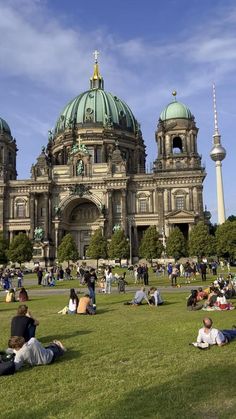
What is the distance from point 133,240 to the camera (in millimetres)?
86438

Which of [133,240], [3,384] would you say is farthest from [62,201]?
[3,384]

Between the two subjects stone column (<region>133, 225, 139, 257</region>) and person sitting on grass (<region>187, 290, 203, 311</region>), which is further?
stone column (<region>133, 225, 139, 257</region>)

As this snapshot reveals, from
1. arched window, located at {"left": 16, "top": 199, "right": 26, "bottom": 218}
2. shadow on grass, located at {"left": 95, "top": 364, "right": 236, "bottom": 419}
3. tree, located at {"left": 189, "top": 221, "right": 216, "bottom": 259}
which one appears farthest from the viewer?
arched window, located at {"left": 16, "top": 199, "right": 26, "bottom": 218}

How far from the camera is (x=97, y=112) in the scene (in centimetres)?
10231

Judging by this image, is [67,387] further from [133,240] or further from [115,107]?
[115,107]

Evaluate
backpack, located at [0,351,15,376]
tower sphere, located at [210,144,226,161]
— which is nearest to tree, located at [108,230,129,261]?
tower sphere, located at [210,144,226,161]

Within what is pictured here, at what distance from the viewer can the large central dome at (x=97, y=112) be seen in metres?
102

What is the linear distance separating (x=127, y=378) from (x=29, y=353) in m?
2.66

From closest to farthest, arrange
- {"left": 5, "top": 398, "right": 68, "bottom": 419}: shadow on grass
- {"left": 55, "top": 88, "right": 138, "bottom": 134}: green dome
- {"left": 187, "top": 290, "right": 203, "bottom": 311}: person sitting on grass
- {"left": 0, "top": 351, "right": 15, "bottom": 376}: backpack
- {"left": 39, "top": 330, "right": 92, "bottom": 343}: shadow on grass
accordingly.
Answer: {"left": 5, "top": 398, "right": 68, "bottom": 419}: shadow on grass
{"left": 0, "top": 351, "right": 15, "bottom": 376}: backpack
{"left": 39, "top": 330, "right": 92, "bottom": 343}: shadow on grass
{"left": 187, "top": 290, "right": 203, "bottom": 311}: person sitting on grass
{"left": 55, "top": 88, "right": 138, "bottom": 134}: green dome

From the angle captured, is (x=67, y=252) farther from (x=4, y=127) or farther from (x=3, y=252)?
(x=4, y=127)

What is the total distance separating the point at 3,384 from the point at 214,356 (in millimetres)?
5213

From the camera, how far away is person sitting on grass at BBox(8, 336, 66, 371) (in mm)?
10955

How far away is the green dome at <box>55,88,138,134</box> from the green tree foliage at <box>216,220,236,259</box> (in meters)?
39.5

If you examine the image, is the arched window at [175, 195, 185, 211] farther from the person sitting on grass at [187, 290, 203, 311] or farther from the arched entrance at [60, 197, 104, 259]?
the person sitting on grass at [187, 290, 203, 311]
